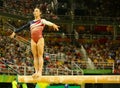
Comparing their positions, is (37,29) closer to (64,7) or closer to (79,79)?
(79,79)

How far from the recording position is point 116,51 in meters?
36.3

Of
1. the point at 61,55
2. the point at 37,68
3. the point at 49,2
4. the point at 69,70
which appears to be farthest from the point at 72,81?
the point at 49,2

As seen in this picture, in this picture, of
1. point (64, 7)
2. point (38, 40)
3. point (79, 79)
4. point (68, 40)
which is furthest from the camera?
point (64, 7)

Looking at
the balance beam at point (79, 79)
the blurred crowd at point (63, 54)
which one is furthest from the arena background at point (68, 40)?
the balance beam at point (79, 79)

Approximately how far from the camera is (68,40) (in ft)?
124

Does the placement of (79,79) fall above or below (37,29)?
below

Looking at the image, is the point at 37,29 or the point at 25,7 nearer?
the point at 37,29

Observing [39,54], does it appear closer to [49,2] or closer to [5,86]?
[5,86]

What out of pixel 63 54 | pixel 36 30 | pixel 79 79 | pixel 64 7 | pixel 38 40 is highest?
pixel 36 30

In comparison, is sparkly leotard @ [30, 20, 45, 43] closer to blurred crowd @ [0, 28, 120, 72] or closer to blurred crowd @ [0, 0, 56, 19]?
blurred crowd @ [0, 28, 120, 72]

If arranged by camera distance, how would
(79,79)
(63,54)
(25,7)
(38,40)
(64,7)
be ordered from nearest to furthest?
1. (38,40)
2. (79,79)
3. (63,54)
4. (25,7)
5. (64,7)

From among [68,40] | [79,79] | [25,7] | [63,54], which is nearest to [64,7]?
[68,40]

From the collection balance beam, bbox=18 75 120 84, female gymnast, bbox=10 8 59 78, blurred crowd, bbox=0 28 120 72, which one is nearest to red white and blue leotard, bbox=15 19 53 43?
female gymnast, bbox=10 8 59 78

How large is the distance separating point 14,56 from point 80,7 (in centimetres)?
1170
